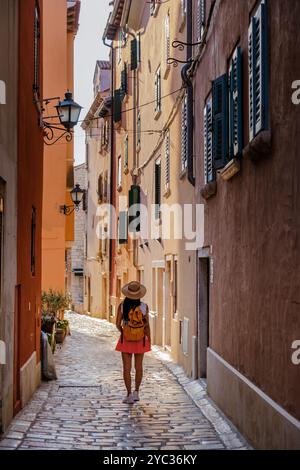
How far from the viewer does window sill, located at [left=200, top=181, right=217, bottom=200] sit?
10.6 m

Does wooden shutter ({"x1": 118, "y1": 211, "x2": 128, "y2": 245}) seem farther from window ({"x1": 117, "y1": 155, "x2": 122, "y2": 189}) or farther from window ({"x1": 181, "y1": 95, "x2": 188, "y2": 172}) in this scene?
window ({"x1": 181, "y1": 95, "x2": 188, "y2": 172})

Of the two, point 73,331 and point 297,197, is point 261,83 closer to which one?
point 297,197

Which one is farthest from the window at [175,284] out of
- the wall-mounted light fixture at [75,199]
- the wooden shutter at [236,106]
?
the wooden shutter at [236,106]

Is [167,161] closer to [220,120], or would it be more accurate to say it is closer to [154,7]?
[154,7]

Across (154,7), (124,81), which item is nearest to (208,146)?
(154,7)

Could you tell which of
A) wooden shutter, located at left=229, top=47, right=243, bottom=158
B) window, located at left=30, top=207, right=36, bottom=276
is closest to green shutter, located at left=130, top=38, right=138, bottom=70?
window, located at left=30, top=207, right=36, bottom=276

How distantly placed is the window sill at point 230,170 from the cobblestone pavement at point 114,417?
2916 millimetres

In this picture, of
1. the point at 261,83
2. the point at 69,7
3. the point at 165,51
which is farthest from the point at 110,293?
the point at 261,83

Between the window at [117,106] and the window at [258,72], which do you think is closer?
the window at [258,72]

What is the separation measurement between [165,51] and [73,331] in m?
11.0

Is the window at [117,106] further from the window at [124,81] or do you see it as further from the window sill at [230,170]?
the window sill at [230,170]

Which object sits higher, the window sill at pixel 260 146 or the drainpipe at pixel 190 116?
the drainpipe at pixel 190 116

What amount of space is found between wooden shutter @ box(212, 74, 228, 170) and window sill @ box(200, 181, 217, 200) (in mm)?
791

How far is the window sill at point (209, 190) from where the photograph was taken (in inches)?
417
